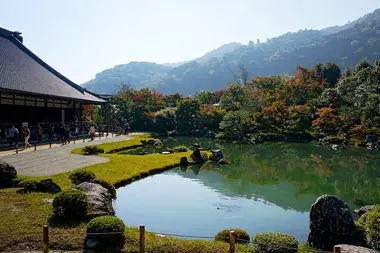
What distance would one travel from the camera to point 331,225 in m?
8.48

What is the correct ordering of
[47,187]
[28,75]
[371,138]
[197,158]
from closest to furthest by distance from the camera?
[47,187] → [197,158] → [28,75] → [371,138]

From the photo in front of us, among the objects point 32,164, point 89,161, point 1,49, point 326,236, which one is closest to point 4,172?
point 32,164

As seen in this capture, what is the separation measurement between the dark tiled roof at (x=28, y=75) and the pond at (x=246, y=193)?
519 inches

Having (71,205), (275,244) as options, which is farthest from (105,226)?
(275,244)

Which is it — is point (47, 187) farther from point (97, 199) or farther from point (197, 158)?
point (197, 158)

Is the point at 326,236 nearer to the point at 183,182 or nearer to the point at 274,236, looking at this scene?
the point at 274,236

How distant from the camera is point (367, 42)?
180 meters

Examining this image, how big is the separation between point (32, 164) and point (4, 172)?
495 cm

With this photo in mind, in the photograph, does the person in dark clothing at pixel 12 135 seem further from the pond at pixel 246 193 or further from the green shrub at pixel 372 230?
the green shrub at pixel 372 230

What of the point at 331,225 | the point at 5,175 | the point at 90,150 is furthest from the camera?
the point at 90,150

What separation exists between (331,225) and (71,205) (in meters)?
6.86

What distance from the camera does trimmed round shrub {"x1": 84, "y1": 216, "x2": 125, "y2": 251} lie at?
7.72 meters

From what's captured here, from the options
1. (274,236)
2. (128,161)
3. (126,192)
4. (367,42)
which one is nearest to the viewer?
(274,236)

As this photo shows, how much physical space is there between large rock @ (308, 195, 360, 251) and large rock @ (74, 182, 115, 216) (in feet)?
19.4
